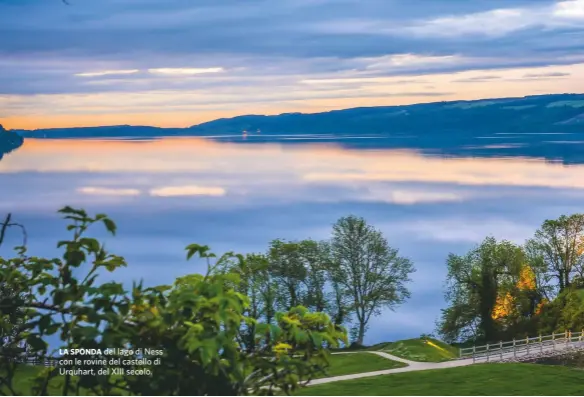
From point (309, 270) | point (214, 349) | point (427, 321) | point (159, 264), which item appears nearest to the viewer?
point (214, 349)

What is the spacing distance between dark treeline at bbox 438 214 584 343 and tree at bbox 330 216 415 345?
3.70m

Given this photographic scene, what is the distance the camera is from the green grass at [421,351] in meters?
35.7

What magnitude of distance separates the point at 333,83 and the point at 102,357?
194080 mm

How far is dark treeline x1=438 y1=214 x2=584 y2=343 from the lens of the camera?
4509 centimetres

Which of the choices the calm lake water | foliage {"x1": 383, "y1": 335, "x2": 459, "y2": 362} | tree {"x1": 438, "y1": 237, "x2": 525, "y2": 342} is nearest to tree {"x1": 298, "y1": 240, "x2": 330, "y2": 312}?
tree {"x1": 438, "y1": 237, "x2": 525, "y2": 342}

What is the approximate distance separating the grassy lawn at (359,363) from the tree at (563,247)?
23147 mm

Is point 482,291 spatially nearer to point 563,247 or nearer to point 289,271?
point 563,247

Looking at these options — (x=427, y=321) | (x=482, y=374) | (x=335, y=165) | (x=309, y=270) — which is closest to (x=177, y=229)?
(x=427, y=321)

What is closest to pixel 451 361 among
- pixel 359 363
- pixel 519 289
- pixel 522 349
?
pixel 359 363

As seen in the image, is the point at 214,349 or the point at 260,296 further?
the point at 260,296

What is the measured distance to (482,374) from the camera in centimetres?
2778

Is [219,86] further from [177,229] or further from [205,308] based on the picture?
[205,308]

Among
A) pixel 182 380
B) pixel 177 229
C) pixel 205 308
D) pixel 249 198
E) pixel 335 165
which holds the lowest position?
pixel 182 380

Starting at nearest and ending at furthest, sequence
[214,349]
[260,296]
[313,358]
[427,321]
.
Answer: [214,349] → [313,358] → [260,296] → [427,321]
